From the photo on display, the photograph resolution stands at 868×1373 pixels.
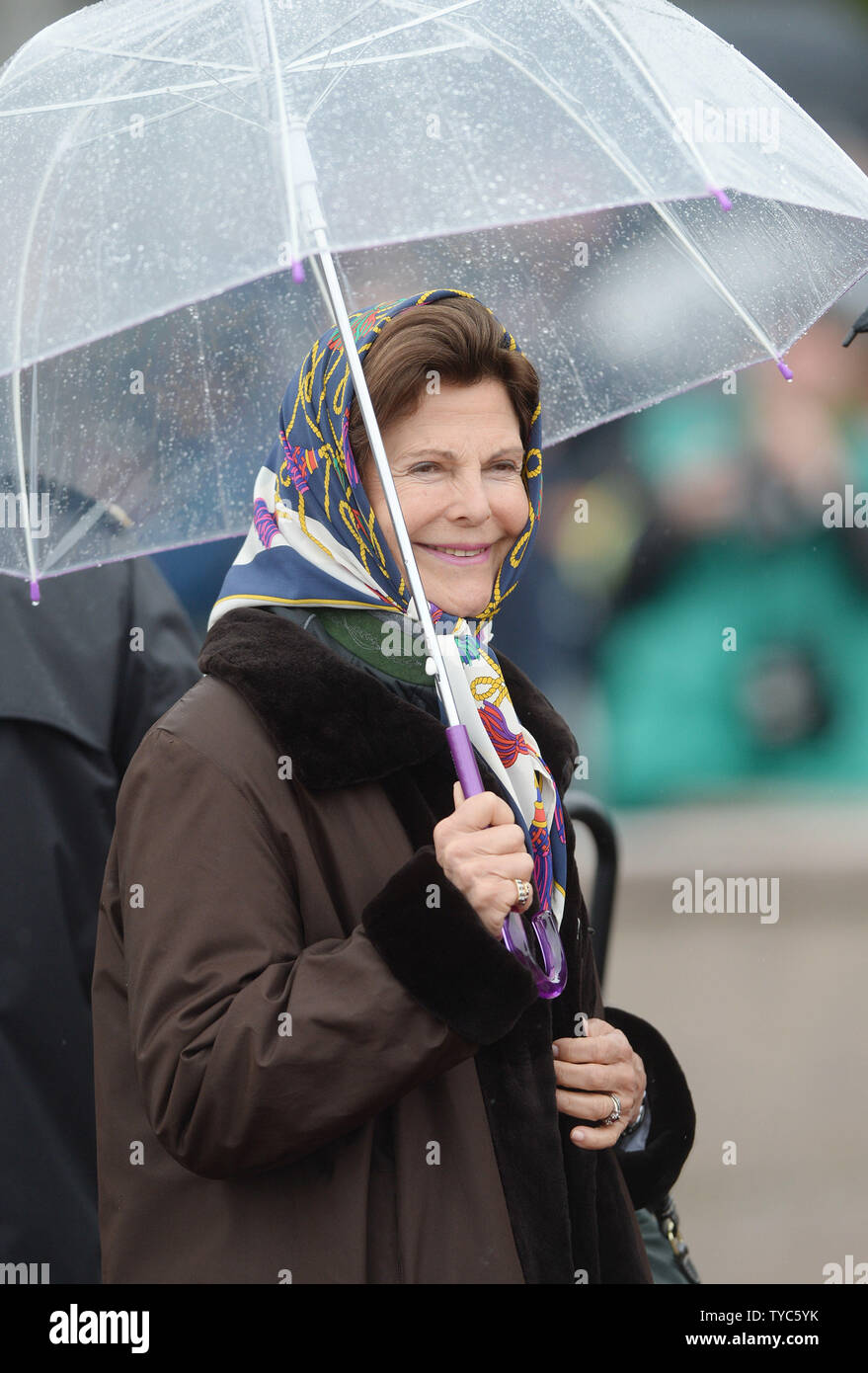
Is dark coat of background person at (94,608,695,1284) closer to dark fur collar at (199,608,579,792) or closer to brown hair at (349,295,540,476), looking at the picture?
dark fur collar at (199,608,579,792)

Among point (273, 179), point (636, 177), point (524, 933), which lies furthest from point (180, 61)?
point (524, 933)

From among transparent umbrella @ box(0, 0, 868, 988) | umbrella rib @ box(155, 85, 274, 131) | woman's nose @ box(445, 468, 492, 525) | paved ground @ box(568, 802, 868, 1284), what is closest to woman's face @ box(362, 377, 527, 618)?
woman's nose @ box(445, 468, 492, 525)

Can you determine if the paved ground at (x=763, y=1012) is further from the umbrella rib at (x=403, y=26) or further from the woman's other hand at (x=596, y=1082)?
the umbrella rib at (x=403, y=26)

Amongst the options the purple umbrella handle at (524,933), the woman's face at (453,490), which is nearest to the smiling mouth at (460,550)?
the woman's face at (453,490)

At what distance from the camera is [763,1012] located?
692cm

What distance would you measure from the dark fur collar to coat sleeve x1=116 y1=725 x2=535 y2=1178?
106 millimetres

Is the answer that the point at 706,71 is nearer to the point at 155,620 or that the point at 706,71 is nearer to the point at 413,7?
the point at 413,7

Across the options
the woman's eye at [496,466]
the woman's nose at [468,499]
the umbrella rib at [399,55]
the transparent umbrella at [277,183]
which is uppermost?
the umbrella rib at [399,55]

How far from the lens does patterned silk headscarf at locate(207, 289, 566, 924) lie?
2158mm

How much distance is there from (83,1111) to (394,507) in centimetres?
118

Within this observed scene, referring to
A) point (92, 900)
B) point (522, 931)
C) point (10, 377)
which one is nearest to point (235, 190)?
point (10, 377)

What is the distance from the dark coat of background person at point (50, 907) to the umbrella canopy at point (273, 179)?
12.2 inches

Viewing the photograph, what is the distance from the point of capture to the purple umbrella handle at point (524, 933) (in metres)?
1.96

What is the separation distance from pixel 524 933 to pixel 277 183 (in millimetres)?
947
